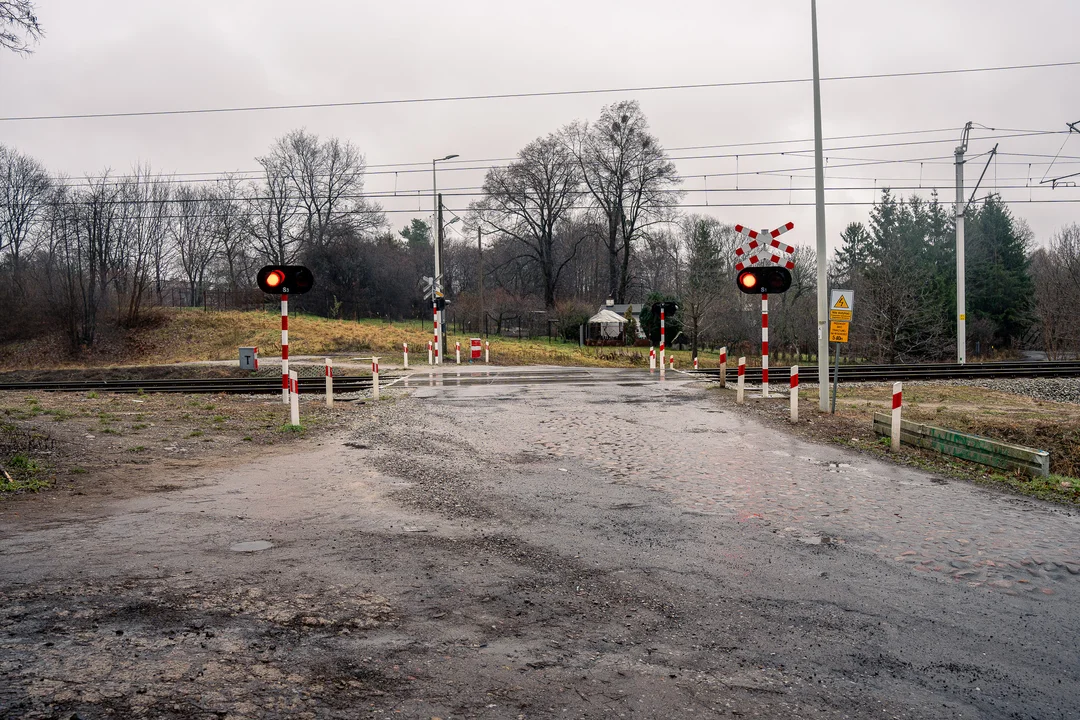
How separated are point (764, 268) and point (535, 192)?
153 ft

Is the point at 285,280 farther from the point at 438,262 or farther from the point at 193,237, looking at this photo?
the point at 193,237

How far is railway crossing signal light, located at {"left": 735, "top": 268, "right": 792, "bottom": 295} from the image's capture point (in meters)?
16.4

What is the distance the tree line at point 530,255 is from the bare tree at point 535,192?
139 millimetres

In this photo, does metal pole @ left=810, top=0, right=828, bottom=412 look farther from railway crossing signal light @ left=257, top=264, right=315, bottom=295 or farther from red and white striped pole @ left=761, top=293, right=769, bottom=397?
railway crossing signal light @ left=257, top=264, right=315, bottom=295

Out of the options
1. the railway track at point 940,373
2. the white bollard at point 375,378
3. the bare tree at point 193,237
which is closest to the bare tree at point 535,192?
the bare tree at point 193,237

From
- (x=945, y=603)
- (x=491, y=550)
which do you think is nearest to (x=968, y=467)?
(x=945, y=603)

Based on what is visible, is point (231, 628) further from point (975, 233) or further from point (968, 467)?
point (975, 233)

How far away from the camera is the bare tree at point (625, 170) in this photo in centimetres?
5747

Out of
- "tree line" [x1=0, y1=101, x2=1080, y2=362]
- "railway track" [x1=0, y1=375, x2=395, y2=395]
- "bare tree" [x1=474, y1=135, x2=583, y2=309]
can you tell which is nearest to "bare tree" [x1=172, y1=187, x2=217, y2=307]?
"tree line" [x1=0, y1=101, x2=1080, y2=362]

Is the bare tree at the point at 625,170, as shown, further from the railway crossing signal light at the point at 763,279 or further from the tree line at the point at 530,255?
the railway crossing signal light at the point at 763,279

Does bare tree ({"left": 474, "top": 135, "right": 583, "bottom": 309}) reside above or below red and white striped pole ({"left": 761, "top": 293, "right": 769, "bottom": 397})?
above

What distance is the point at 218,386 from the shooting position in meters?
23.1

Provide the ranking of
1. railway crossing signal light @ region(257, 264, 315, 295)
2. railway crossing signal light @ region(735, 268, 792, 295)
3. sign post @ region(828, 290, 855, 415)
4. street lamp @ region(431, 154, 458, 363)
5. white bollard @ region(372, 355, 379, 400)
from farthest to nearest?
street lamp @ region(431, 154, 458, 363) < white bollard @ region(372, 355, 379, 400) < railway crossing signal light @ region(735, 268, 792, 295) < sign post @ region(828, 290, 855, 415) < railway crossing signal light @ region(257, 264, 315, 295)

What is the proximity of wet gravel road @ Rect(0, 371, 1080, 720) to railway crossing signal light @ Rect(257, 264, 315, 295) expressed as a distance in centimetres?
605
